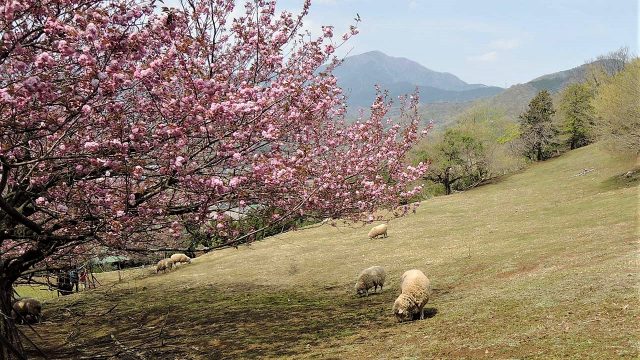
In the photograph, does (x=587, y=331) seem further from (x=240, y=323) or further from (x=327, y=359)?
(x=240, y=323)

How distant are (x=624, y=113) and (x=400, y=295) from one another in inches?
1583

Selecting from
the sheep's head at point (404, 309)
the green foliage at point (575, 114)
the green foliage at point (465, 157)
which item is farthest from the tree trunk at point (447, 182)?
the sheep's head at point (404, 309)

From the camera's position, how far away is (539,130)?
3573 inches

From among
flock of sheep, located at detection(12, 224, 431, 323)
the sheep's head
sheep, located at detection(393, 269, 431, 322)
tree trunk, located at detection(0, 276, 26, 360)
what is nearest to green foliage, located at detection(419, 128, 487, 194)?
flock of sheep, located at detection(12, 224, 431, 323)

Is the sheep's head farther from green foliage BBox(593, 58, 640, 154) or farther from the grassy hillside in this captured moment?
green foliage BBox(593, 58, 640, 154)

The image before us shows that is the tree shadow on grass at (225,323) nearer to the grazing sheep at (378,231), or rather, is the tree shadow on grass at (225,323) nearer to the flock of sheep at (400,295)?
the flock of sheep at (400,295)

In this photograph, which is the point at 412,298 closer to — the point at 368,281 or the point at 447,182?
the point at 368,281

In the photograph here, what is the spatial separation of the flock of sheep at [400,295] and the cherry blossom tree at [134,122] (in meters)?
2.56

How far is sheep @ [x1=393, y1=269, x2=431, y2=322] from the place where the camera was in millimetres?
15670

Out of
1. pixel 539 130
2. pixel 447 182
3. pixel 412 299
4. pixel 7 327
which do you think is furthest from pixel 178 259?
pixel 539 130

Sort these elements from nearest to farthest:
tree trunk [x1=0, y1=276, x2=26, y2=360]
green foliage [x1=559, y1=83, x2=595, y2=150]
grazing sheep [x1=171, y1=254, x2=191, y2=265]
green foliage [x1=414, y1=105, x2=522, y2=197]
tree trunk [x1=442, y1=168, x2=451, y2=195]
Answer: tree trunk [x1=0, y1=276, x2=26, y2=360] → grazing sheep [x1=171, y1=254, x2=191, y2=265] → green foliage [x1=414, y1=105, x2=522, y2=197] → tree trunk [x1=442, y1=168, x2=451, y2=195] → green foliage [x1=559, y1=83, x2=595, y2=150]

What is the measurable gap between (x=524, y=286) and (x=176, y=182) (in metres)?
13.1

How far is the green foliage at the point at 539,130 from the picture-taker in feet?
295

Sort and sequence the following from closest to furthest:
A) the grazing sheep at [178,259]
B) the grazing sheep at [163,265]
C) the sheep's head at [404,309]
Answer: the sheep's head at [404,309]
the grazing sheep at [163,265]
the grazing sheep at [178,259]
